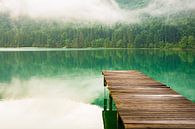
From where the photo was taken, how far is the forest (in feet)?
426

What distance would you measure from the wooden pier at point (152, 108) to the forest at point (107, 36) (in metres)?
109

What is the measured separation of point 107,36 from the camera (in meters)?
151

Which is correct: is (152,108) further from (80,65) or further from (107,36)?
(107,36)

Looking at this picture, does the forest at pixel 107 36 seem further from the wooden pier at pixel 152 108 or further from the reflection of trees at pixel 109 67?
the wooden pier at pixel 152 108

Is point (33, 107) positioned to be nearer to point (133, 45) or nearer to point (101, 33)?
point (133, 45)

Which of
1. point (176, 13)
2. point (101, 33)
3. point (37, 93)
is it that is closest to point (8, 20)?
point (101, 33)

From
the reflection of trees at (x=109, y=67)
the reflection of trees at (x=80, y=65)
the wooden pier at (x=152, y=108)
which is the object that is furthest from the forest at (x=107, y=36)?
the wooden pier at (x=152, y=108)

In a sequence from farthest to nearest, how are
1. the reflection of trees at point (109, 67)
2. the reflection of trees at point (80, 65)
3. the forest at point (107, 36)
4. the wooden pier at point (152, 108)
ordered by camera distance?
the forest at point (107, 36) → the reflection of trees at point (80, 65) → the reflection of trees at point (109, 67) → the wooden pier at point (152, 108)

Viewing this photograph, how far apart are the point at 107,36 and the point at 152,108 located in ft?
475

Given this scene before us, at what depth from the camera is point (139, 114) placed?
18.7ft

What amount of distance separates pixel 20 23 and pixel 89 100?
183200mm

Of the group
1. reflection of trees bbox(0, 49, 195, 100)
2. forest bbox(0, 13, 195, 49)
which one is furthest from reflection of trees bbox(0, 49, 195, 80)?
forest bbox(0, 13, 195, 49)

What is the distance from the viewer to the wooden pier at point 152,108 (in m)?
5.08

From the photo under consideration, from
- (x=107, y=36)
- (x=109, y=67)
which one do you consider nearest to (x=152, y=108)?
(x=109, y=67)
